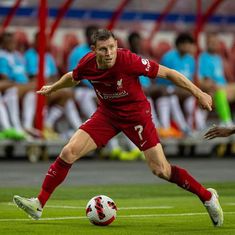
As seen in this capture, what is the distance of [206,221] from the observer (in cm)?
1248

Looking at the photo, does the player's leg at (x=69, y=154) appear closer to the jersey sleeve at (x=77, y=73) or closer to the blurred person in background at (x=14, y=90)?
the jersey sleeve at (x=77, y=73)

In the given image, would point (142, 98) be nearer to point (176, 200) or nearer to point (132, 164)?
point (176, 200)

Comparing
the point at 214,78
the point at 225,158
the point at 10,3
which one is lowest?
the point at 225,158

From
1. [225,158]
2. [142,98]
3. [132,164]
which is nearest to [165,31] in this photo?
[225,158]

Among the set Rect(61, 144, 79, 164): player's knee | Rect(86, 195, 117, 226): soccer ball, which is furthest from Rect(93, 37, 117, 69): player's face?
Rect(86, 195, 117, 226): soccer ball

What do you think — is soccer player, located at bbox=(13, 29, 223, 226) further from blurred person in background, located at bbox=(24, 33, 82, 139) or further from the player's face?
blurred person in background, located at bbox=(24, 33, 82, 139)

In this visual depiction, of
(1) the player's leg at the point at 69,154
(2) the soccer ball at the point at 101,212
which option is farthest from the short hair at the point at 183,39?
(2) the soccer ball at the point at 101,212

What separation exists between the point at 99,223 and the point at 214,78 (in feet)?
48.5

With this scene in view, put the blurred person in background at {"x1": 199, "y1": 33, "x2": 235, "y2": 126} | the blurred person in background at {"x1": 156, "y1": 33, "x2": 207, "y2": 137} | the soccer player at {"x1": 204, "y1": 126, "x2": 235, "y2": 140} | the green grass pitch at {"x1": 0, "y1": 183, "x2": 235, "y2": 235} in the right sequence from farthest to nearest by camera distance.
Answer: the blurred person in background at {"x1": 199, "y1": 33, "x2": 235, "y2": 126} → the blurred person in background at {"x1": 156, "y1": 33, "x2": 207, "y2": 137} → the soccer player at {"x1": 204, "y1": 126, "x2": 235, "y2": 140} → the green grass pitch at {"x1": 0, "y1": 183, "x2": 235, "y2": 235}

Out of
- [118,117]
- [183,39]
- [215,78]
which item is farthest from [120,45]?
[118,117]

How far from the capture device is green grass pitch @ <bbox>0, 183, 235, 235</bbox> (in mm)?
11516

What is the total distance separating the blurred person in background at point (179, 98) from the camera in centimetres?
2517

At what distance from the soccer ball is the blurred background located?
1130 cm

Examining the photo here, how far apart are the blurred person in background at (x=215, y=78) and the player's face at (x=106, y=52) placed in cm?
1364
